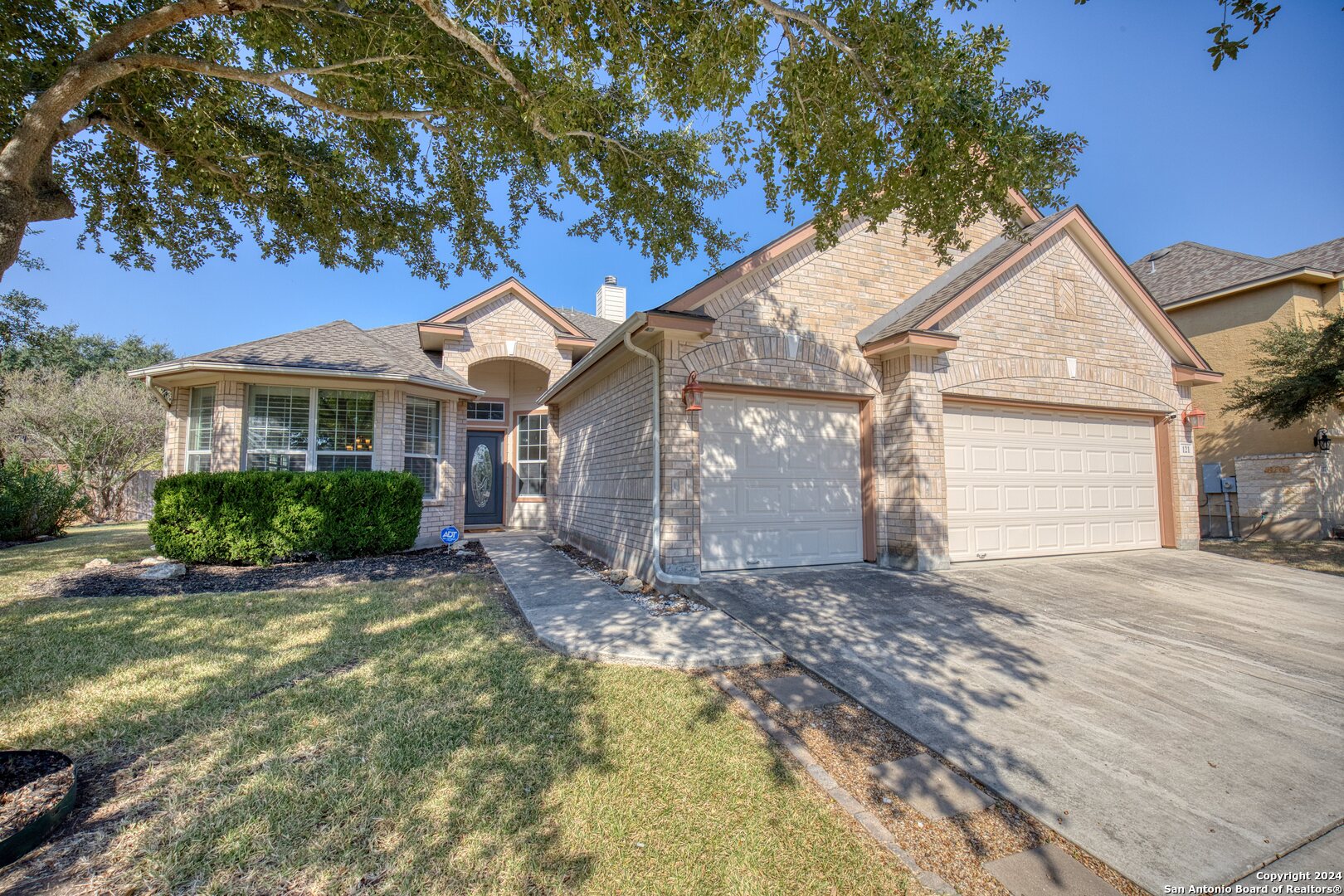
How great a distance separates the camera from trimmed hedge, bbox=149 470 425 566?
27.9ft

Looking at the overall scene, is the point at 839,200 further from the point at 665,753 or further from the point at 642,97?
the point at 665,753

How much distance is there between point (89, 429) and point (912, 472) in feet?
73.8

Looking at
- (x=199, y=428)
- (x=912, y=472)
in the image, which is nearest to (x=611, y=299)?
(x=199, y=428)

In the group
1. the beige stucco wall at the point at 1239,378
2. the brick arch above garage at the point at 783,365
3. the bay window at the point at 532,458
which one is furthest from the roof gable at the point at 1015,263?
the bay window at the point at 532,458

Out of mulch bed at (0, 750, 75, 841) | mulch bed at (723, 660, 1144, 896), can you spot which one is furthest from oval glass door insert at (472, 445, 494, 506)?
mulch bed at (723, 660, 1144, 896)

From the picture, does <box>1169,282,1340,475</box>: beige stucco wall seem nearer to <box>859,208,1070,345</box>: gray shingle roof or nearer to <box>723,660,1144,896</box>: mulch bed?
<box>859,208,1070,345</box>: gray shingle roof

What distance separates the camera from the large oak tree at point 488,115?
15.6 feet

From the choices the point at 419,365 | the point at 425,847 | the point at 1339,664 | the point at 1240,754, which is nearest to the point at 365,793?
the point at 425,847

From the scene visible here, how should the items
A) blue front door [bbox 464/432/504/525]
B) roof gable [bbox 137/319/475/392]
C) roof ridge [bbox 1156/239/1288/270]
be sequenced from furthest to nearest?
blue front door [bbox 464/432/504/525]
roof ridge [bbox 1156/239/1288/270]
roof gable [bbox 137/319/475/392]

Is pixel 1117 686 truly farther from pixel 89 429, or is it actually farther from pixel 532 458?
pixel 89 429

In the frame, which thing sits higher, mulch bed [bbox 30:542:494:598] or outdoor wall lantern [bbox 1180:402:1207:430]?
outdoor wall lantern [bbox 1180:402:1207:430]

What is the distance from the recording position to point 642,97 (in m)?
5.97

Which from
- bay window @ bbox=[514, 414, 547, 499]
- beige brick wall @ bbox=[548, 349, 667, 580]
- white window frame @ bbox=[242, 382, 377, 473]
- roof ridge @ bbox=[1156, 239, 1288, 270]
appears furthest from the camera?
bay window @ bbox=[514, 414, 547, 499]

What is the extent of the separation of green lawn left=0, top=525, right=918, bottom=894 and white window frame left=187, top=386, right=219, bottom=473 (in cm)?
593
